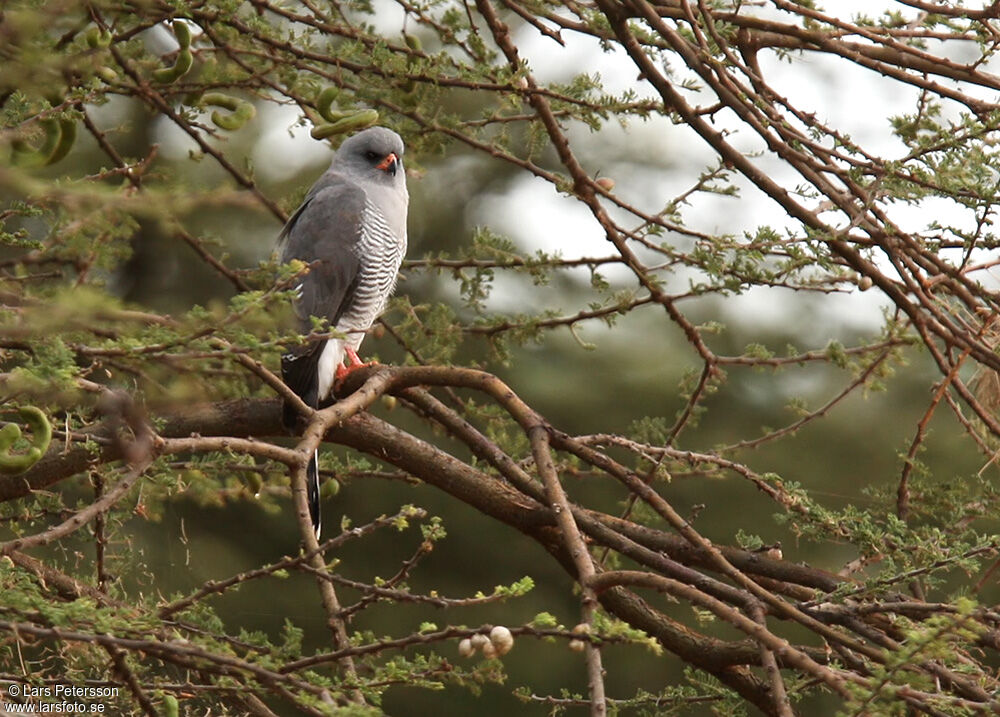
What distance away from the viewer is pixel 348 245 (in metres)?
4.39

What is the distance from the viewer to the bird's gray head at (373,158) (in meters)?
4.71

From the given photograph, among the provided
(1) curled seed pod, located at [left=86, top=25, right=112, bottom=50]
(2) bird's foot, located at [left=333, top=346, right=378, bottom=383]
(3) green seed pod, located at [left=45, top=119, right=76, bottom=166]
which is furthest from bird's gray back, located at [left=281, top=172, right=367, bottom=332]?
(3) green seed pod, located at [left=45, top=119, right=76, bottom=166]

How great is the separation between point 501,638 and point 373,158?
3.20 metres

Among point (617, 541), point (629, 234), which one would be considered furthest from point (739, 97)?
point (617, 541)

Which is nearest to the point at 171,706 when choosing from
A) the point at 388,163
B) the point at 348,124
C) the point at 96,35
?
the point at 96,35

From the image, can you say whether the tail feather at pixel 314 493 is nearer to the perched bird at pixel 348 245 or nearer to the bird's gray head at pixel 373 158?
the perched bird at pixel 348 245

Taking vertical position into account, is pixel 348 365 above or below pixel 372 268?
below

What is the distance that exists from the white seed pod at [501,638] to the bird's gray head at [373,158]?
307 cm

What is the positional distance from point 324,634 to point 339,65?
329cm

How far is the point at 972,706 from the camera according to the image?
1737 mm

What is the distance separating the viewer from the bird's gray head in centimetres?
471

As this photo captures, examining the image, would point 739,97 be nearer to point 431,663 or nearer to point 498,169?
point 431,663

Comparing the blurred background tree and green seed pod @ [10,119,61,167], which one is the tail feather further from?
green seed pod @ [10,119,61,167]

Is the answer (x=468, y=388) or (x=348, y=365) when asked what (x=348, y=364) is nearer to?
(x=348, y=365)
